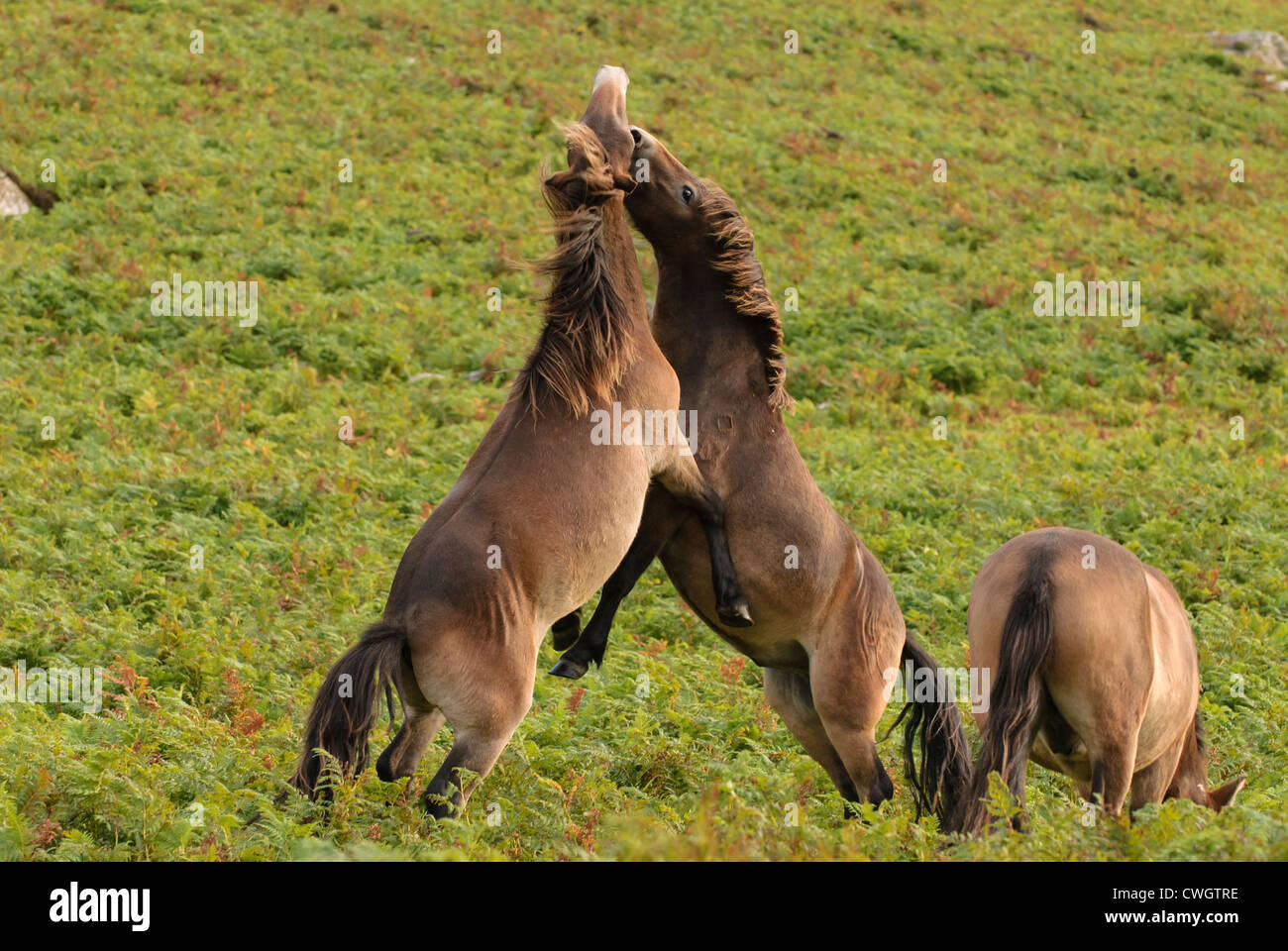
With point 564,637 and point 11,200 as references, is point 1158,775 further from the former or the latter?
point 11,200

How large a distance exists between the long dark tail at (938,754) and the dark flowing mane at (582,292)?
231 centimetres

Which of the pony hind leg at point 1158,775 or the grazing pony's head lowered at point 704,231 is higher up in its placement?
the grazing pony's head lowered at point 704,231

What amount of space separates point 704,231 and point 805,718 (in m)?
2.58

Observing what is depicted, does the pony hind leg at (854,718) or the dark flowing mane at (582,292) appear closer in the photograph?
the dark flowing mane at (582,292)

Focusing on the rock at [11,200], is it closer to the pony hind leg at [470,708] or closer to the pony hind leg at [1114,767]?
the pony hind leg at [470,708]

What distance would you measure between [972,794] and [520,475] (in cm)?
290

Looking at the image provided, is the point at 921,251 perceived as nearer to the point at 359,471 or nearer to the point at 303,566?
the point at 359,471

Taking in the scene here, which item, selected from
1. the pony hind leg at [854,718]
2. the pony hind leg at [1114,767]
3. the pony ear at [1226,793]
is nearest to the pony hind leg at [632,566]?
the pony hind leg at [854,718]

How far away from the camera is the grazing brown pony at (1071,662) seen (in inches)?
221

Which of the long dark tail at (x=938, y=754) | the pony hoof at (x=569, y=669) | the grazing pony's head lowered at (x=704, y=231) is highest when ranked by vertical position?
the grazing pony's head lowered at (x=704, y=231)

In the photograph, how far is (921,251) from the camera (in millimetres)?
20219

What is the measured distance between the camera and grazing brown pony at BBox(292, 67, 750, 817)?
4.36m

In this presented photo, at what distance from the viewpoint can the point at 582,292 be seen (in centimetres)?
500
